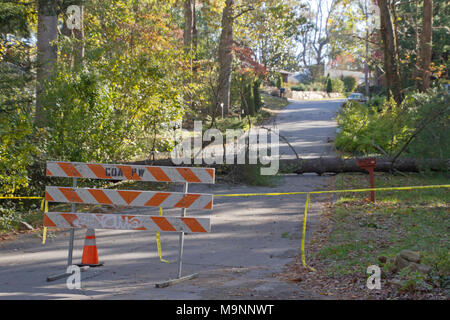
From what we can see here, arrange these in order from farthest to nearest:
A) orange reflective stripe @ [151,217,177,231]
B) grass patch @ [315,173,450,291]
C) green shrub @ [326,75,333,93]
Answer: green shrub @ [326,75,333,93]
orange reflective stripe @ [151,217,177,231]
grass patch @ [315,173,450,291]

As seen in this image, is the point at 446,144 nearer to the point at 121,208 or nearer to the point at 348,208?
the point at 348,208

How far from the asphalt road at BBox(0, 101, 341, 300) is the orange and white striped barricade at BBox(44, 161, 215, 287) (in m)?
0.62

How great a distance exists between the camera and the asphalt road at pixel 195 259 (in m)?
6.86

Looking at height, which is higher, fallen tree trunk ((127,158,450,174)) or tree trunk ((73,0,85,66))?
tree trunk ((73,0,85,66))

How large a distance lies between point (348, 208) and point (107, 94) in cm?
677

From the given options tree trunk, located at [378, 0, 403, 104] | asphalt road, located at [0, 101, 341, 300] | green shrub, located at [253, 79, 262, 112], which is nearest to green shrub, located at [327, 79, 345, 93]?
green shrub, located at [253, 79, 262, 112]

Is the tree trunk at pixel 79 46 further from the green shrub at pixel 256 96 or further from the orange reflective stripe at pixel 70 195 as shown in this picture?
the green shrub at pixel 256 96

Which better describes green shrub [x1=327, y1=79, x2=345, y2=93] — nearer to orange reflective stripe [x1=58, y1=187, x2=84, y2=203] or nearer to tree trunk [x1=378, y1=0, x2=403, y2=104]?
tree trunk [x1=378, y1=0, x2=403, y2=104]

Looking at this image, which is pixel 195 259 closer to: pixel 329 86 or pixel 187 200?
pixel 187 200

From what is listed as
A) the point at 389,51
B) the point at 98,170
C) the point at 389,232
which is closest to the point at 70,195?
the point at 98,170

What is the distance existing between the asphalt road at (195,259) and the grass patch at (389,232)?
2.48ft

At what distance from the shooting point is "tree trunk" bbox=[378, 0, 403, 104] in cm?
2315

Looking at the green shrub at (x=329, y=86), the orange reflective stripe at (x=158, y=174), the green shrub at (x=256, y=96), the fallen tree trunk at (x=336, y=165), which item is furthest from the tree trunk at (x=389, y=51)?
the green shrub at (x=329, y=86)
